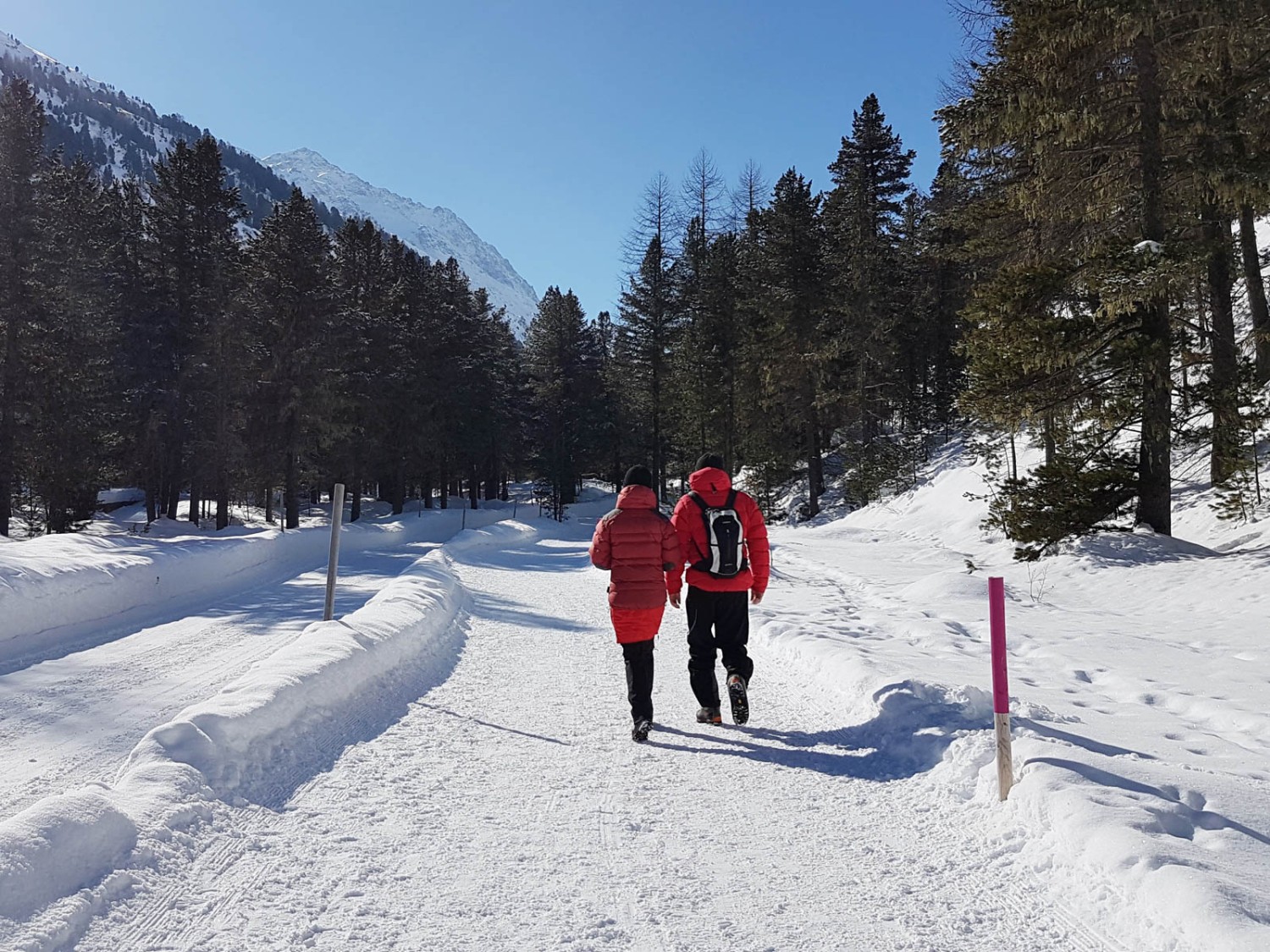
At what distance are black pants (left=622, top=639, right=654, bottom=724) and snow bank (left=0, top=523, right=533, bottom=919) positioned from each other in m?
2.04

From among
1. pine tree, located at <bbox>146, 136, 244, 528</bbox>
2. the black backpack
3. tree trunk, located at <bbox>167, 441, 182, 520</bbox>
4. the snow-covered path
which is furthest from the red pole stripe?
tree trunk, located at <bbox>167, 441, 182, 520</bbox>

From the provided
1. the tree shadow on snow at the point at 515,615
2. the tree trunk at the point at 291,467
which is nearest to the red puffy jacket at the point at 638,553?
the tree shadow on snow at the point at 515,615

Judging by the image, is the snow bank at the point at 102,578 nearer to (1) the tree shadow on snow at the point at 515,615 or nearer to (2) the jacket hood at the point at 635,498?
(1) the tree shadow on snow at the point at 515,615

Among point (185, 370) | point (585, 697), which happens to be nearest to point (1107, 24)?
point (585, 697)

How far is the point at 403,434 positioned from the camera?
39250 mm

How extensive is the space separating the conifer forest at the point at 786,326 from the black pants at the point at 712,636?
Result: 8.10m

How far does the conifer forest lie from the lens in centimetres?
1162

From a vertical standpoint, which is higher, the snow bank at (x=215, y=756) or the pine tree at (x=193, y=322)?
the pine tree at (x=193, y=322)

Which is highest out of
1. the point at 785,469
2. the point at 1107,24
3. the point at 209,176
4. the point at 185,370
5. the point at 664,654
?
the point at 209,176

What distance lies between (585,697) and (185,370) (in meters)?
27.3

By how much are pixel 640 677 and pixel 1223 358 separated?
40.7 ft

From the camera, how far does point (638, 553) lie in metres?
5.84

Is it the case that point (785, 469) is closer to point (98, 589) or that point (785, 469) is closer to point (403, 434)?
point (403, 434)

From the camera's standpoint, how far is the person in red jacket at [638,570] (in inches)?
228
